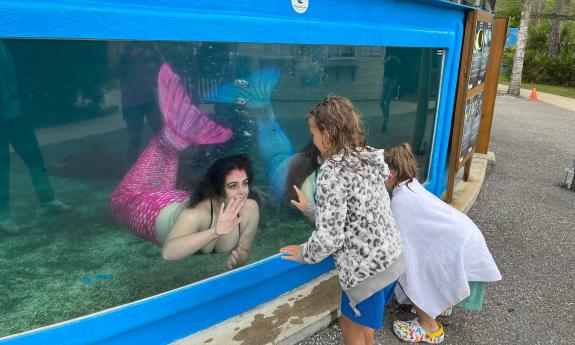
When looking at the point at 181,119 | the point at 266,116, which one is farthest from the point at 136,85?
the point at 266,116

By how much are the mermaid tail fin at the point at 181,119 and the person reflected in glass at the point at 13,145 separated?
52cm

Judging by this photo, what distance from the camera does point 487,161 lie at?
20.0ft

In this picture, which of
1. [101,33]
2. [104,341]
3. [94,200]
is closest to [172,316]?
[104,341]

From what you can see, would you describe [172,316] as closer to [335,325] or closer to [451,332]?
[335,325]

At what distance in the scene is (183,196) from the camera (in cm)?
213

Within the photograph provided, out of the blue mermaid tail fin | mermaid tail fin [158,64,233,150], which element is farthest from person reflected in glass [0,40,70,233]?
the blue mermaid tail fin

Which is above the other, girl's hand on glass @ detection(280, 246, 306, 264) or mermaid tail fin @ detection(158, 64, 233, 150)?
mermaid tail fin @ detection(158, 64, 233, 150)

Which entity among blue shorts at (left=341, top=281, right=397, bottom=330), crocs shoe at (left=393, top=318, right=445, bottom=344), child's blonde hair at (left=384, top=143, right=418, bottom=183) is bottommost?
crocs shoe at (left=393, top=318, right=445, bottom=344)

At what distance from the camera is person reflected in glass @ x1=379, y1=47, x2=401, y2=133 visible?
2.91m

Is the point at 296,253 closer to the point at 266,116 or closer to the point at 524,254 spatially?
the point at 266,116

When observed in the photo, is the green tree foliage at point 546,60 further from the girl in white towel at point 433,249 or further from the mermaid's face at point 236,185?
the mermaid's face at point 236,185

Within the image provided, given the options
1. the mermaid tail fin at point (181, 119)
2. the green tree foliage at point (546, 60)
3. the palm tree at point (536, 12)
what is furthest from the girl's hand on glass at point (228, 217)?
the green tree foliage at point (546, 60)

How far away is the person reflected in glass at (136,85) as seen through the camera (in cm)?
170

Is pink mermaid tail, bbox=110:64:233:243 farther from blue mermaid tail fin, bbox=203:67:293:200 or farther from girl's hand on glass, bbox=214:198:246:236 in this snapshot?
girl's hand on glass, bbox=214:198:246:236
